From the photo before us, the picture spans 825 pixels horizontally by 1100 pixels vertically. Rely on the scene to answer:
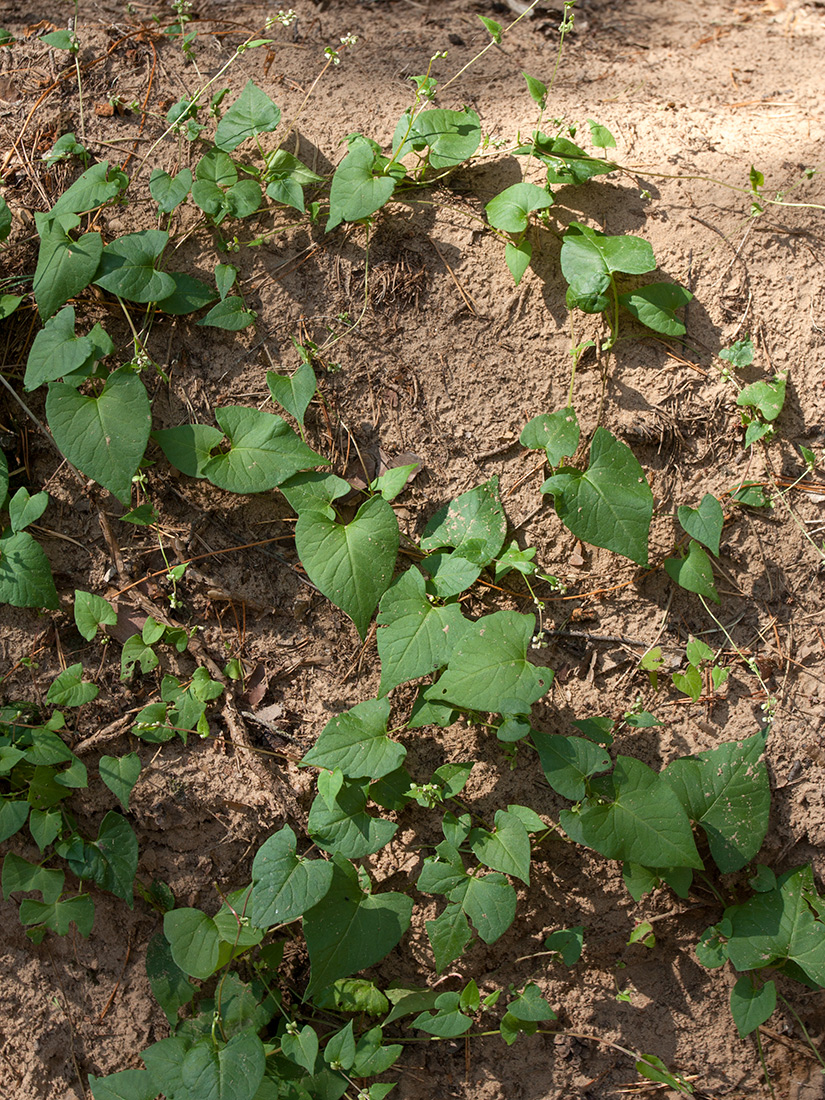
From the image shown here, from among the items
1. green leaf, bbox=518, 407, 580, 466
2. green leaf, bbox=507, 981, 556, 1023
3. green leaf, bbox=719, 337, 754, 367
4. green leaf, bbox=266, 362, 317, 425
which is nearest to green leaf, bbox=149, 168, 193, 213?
green leaf, bbox=266, 362, 317, 425

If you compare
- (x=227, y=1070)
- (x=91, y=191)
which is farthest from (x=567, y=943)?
(x=91, y=191)

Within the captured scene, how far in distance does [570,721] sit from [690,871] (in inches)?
23.4

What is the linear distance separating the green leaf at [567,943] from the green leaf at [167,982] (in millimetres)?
1193

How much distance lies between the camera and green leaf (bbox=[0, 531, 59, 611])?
2.49 meters

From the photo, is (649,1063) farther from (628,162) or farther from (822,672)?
(628,162)

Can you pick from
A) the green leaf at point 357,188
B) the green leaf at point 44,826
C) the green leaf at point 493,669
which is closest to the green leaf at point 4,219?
the green leaf at point 357,188

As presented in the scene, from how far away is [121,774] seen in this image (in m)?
2.44

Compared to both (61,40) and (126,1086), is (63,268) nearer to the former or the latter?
(61,40)

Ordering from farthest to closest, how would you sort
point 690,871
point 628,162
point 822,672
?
1. point 628,162
2. point 822,672
3. point 690,871

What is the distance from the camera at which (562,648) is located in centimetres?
258

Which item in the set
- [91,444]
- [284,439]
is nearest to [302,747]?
[284,439]

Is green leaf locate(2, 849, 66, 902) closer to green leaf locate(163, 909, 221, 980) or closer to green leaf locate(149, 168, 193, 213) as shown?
green leaf locate(163, 909, 221, 980)

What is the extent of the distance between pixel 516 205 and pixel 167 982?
2.86 m

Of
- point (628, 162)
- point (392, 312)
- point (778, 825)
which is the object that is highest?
point (628, 162)
